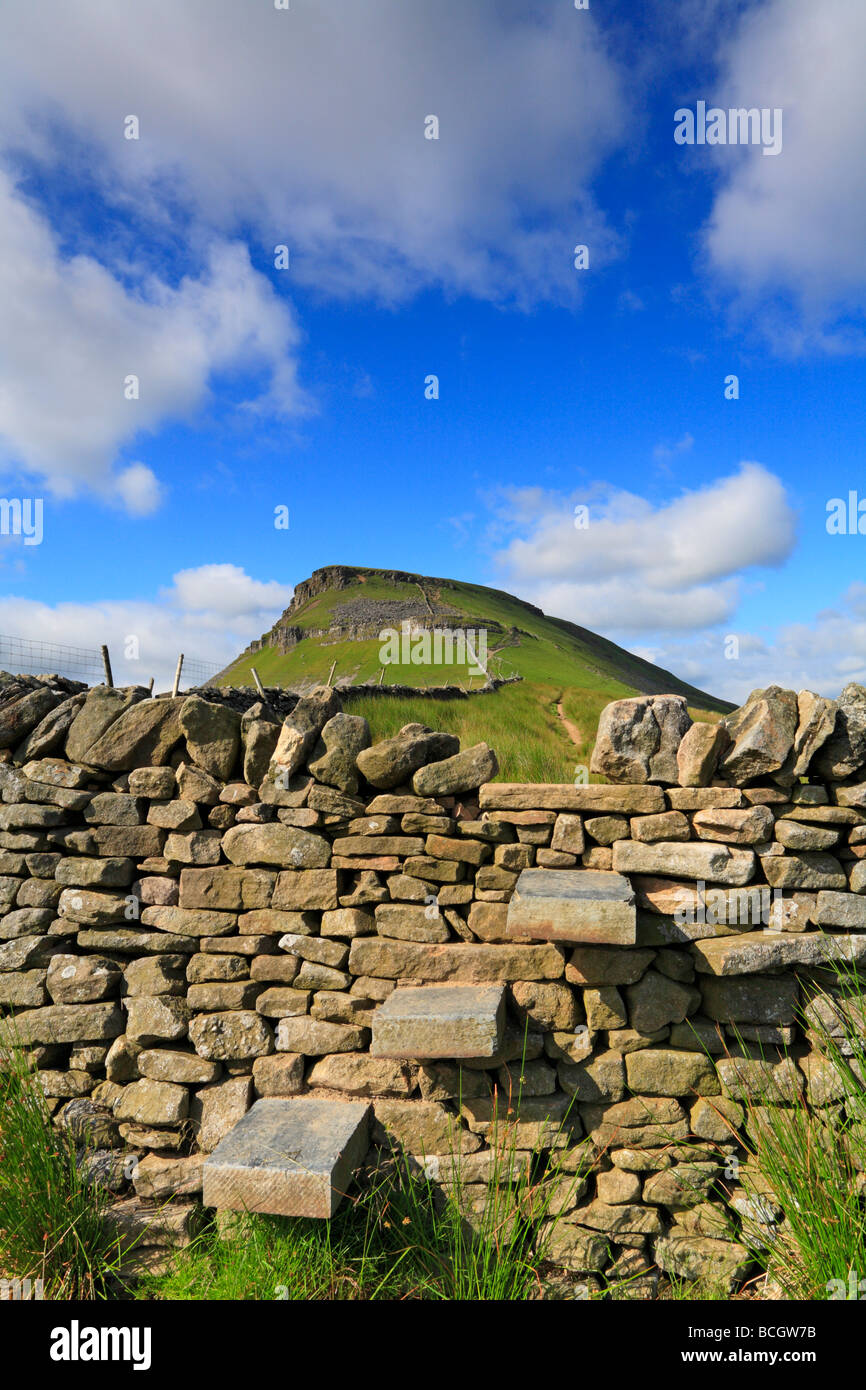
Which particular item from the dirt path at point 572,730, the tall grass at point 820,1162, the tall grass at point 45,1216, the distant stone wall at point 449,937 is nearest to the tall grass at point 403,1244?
the distant stone wall at point 449,937

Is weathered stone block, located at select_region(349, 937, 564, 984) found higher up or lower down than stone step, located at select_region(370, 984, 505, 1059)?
higher up

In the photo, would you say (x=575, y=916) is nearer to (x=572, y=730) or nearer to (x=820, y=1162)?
(x=820, y=1162)

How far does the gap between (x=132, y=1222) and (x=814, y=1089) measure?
3775 millimetres

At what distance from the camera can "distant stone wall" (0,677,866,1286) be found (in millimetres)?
3818

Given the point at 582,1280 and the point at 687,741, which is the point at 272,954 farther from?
the point at 687,741

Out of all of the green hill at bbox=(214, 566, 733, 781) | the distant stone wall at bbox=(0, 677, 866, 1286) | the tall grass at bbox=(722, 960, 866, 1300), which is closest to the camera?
the tall grass at bbox=(722, 960, 866, 1300)

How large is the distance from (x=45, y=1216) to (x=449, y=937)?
2.45m

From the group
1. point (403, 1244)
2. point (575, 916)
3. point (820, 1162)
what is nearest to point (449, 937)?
point (575, 916)

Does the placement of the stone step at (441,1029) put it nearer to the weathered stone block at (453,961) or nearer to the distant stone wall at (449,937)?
the distant stone wall at (449,937)

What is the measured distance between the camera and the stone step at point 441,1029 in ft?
11.5

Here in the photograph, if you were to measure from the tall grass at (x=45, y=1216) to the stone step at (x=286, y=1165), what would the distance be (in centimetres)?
75

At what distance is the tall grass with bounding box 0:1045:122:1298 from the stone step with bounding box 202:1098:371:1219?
75 centimetres

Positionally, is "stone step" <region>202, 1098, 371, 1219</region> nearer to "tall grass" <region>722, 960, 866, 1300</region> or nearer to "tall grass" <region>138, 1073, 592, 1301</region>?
"tall grass" <region>138, 1073, 592, 1301</region>

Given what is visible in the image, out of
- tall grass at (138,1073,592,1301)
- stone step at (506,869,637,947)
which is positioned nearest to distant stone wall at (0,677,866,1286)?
stone step at (506,869,637,947)
